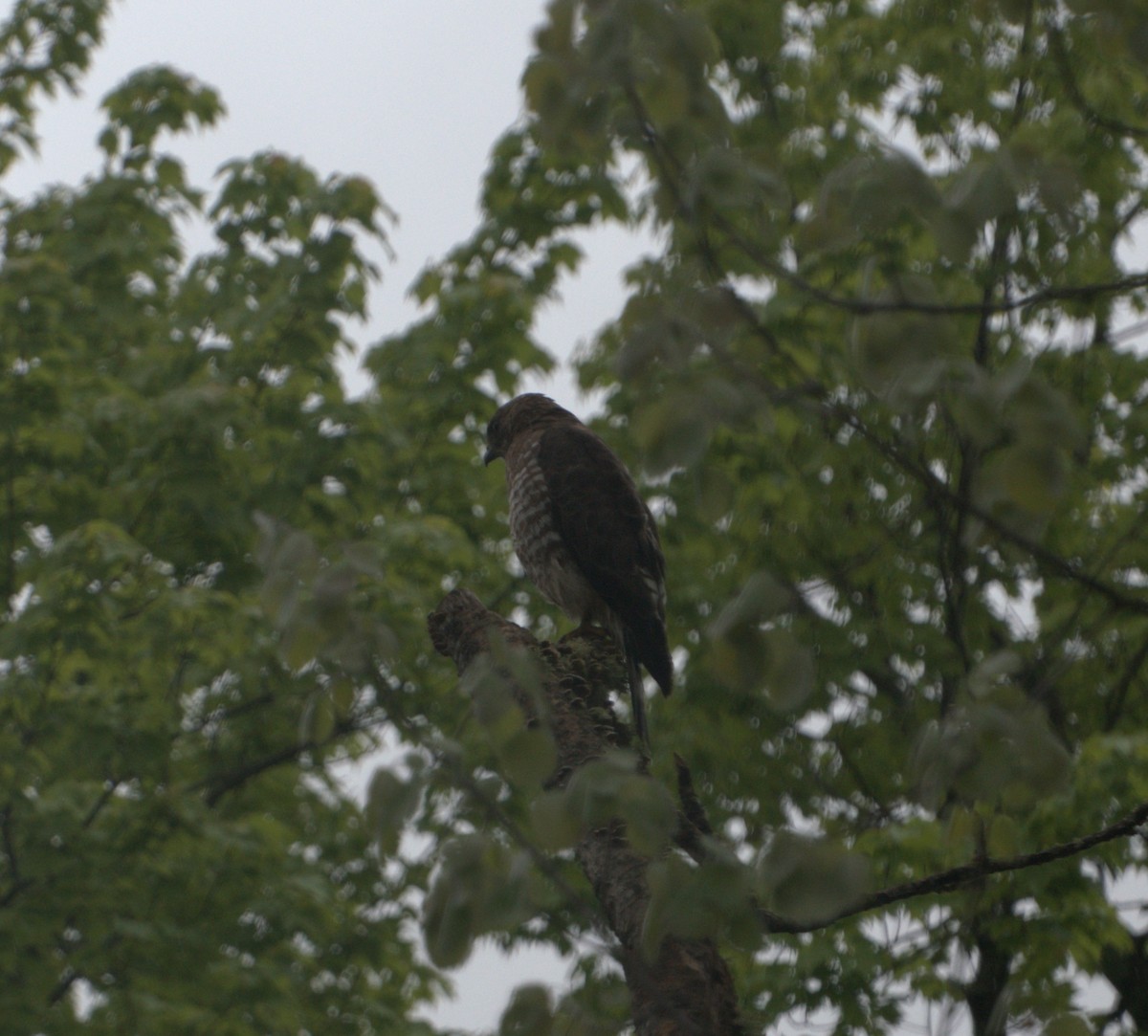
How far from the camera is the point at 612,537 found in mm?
5871

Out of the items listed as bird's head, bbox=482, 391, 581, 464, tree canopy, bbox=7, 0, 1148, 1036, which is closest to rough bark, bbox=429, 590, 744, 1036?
tree canopy, bbox=7, 0, 1148, 1036

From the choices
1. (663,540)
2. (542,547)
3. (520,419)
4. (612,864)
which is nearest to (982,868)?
(612,864)

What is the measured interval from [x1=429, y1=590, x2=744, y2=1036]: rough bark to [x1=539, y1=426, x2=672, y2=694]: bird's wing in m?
1.54

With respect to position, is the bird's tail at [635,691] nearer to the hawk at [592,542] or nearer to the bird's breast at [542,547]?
the hawk at [592,542]

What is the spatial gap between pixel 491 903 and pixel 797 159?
26.2ft

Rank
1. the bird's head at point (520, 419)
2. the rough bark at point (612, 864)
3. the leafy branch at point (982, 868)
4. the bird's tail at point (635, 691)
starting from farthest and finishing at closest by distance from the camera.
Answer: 1. the bird's head at point (520, 419)
2. the bird's tail at point (635, 691)
3. the rough bark at point (612, 864)
4. the leafy branch at point (982, 868)

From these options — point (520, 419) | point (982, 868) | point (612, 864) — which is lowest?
point (982, 868)

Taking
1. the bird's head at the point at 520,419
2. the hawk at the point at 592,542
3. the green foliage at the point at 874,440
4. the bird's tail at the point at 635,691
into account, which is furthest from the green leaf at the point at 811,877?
the bird's head at the point at 520,419

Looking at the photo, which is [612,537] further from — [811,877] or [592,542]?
[811,877]

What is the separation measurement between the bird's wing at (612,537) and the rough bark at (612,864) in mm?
1539

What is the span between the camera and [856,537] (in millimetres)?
7324

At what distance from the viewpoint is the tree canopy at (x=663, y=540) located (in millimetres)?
1474

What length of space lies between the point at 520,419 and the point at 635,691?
6.31ft

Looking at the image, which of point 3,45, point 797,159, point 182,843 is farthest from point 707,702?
point 3,45
